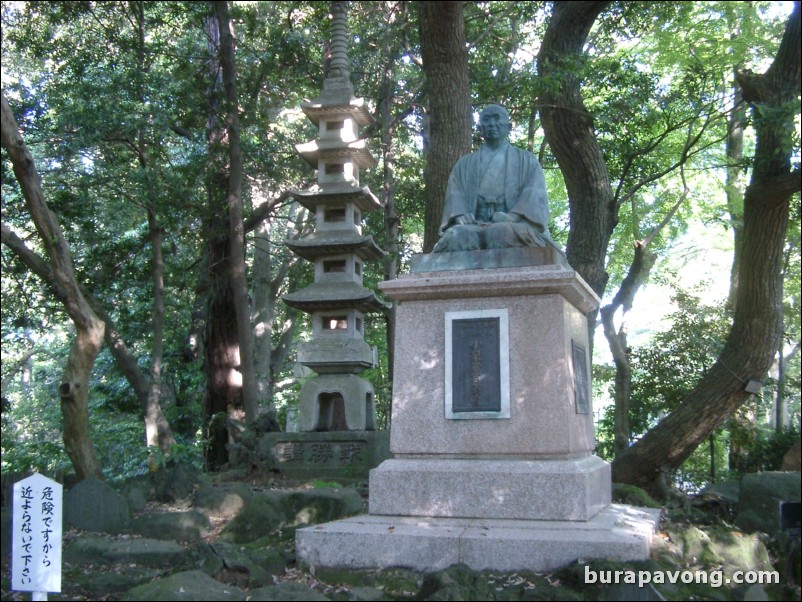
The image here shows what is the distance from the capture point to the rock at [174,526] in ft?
22.5

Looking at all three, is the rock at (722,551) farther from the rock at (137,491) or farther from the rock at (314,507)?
the rock at (137,491)

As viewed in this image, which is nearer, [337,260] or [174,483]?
[174,483]

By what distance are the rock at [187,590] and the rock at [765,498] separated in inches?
189

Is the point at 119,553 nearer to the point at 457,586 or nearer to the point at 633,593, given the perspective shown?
the point at 457,586

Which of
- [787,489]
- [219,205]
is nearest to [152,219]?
[219,205]

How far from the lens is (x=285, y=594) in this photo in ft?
13.1

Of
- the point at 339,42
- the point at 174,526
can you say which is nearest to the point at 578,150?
the point at 339,42

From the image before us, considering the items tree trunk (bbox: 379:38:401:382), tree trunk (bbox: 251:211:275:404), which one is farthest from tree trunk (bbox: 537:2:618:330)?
tree trunk (bbox: 251:211:275:404)

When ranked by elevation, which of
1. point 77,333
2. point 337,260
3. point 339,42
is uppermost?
point 339,42

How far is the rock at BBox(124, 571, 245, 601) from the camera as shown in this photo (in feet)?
12.7

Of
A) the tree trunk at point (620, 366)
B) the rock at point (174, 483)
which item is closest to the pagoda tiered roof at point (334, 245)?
the tree trunk at point (620, 366)

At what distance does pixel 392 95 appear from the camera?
17141mm

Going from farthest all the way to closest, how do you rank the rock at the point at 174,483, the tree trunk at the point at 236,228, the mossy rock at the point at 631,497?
the tree trunk at the point at 236,228 → the rock at the point at 174,483 → the mossy rock at the point at 631,497

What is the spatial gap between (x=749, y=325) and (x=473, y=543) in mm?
6064
